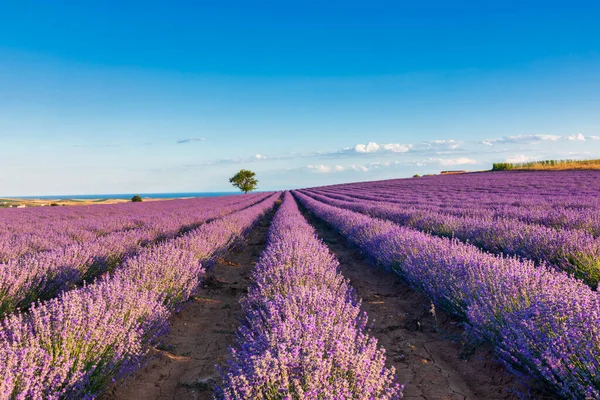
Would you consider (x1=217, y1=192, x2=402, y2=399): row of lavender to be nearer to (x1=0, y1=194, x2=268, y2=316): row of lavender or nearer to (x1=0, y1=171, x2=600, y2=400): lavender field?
(x1=0, y1=171, x2=600, y2=400): lavender field

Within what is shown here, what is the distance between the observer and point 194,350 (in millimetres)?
3184

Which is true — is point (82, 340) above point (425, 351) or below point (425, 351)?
above

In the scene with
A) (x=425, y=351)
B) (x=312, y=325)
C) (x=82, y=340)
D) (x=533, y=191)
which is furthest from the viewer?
(x=533, y=191)

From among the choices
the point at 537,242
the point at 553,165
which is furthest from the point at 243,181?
the point at 537,242

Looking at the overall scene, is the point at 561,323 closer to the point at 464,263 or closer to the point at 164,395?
the point at 464,263

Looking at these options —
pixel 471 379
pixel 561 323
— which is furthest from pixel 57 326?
pixel 561 323

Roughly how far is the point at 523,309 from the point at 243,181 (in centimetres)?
5966

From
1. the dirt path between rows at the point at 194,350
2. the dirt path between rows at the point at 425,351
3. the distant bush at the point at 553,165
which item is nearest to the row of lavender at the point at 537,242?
the dirt path between rows at the point at 425,351

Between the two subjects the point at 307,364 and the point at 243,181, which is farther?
the point at 243,181

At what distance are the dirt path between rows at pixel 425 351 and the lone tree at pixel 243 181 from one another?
184 ft

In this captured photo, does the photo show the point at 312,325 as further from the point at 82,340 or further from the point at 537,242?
the point at 537,242

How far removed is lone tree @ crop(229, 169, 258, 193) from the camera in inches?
2375

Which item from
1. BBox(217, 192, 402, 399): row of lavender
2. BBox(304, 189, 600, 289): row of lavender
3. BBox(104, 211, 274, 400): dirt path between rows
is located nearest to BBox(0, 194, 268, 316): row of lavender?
BBox(104, 211, 274, 400): dirt path between rows

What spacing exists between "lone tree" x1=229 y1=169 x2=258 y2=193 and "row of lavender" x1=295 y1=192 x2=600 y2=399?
56.4 metres
